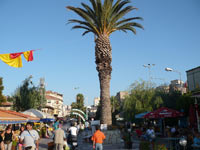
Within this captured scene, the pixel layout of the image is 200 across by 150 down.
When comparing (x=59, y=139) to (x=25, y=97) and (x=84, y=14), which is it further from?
(x=25, y=97)

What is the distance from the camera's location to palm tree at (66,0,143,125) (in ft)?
59.4

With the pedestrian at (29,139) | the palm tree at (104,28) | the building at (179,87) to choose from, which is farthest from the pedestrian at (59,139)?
the building at (179,87)

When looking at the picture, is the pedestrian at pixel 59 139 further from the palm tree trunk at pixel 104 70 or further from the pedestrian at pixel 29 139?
the palm tree trunk at pixel 104 70

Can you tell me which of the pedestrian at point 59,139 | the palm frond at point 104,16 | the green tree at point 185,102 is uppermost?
the palm frond at point 104,16

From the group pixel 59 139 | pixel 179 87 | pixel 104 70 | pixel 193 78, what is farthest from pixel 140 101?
pixel 179 87

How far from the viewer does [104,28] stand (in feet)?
61.4

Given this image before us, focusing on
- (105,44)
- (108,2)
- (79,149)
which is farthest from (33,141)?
(108,2)

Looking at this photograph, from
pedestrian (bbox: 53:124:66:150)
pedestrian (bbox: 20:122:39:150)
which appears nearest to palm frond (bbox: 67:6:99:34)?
pedestrian (bbox: 53:124:66:150)

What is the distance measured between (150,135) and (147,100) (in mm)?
17514

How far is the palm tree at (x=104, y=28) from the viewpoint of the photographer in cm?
1811

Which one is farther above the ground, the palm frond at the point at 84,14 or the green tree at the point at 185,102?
the palm frond at the point at 84,14

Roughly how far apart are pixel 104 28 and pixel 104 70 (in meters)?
3.47

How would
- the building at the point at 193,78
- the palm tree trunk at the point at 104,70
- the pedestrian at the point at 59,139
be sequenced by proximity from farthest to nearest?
the building at the point at 193,78
the palm tree trunk at the point at 104,70
the pedestrian at the point at 59,139

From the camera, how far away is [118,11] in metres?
19.0
